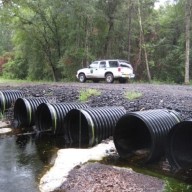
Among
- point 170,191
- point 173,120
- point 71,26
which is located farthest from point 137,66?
point 170,191

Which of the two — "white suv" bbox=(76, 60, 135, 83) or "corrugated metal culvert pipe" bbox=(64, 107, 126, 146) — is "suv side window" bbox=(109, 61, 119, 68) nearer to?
"white suv" bbox=(76, 60, 135, 83)

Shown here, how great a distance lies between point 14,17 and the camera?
1013 inches

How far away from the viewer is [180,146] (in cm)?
661

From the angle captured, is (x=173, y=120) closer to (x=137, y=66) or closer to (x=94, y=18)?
(x=94, y=18)

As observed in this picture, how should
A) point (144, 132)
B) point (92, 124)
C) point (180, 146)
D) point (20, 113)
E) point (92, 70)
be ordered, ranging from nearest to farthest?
point (180, 146), point (92, 124), point (144, 132), point (20, 113), point (92, 70)

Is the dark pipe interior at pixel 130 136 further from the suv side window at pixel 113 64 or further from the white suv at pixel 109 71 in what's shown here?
the suv side window at pixel 113 64

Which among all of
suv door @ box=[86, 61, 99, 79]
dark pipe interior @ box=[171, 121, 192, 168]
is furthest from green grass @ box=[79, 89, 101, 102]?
suv door @ box=[86, 61, 99, 79]

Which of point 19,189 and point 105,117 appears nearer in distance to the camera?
point 19,189

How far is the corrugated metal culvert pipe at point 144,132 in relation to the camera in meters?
6.39

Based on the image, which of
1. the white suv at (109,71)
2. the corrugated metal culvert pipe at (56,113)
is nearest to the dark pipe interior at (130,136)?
the corrugated metal culvert pipe at (56,113)

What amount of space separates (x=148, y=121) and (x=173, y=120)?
764mm

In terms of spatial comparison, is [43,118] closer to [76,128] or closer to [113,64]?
[76,128]

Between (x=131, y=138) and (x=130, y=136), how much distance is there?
5cm

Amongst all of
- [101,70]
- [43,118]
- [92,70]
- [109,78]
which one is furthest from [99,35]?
[43,118]
